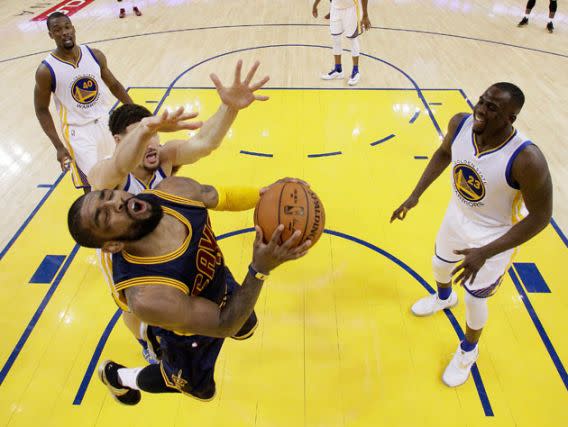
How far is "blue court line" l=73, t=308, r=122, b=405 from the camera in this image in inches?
106

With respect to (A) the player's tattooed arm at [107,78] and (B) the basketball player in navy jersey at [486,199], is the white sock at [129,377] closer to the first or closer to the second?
(B) the basketball player in navy jersey at [486,199]

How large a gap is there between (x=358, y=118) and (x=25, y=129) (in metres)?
4.41

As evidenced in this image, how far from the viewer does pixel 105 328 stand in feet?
10.1

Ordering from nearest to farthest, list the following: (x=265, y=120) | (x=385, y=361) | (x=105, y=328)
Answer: (x=385, y=361) → (x=105, y=328) → (x=265, y=120)

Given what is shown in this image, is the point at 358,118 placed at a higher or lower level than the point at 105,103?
lower

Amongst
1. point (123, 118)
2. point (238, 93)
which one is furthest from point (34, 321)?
point (238, 93)

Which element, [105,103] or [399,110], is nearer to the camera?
[105,103]

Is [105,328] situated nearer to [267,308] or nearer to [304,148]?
[267,308]

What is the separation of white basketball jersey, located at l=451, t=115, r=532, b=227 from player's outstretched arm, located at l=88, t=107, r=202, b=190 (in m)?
1.43

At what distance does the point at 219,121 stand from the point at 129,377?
155cm

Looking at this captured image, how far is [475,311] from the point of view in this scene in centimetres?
246

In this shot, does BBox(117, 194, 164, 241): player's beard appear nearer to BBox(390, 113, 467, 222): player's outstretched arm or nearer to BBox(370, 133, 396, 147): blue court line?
BBox(390, 113, 467, 222): player's outstretched arm

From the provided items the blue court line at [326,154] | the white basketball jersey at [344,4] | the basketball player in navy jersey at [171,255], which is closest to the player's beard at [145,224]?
the basketball player in navy jersey at [171,255]

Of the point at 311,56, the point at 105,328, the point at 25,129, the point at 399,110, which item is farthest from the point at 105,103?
the point at 311,56
